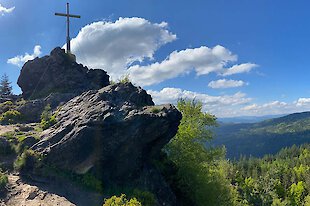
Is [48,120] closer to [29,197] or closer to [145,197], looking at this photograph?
[29,197]

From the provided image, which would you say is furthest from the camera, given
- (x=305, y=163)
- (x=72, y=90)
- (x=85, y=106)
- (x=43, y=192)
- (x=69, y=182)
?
(x=305, y=163)

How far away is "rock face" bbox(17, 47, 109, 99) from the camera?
44.5 m

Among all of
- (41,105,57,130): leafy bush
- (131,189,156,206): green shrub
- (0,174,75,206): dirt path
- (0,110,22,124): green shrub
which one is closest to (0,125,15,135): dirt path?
(0,110,22,124): green shrub

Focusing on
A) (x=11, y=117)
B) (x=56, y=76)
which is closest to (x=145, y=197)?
(x=11, y=117)

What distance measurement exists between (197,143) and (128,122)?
13.4 m

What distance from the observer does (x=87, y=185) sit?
953 inches

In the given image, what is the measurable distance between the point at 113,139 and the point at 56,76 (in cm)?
2356

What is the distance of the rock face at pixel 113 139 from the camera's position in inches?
1002

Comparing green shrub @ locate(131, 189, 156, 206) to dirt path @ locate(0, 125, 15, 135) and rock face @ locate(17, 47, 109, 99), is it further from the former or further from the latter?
rock face @ locate(17, 47, 109, 99)

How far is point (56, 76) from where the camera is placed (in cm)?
4575

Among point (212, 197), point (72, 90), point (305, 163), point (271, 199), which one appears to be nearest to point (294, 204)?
point (271, 199)

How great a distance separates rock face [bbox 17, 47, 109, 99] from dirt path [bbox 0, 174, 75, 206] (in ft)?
70.7

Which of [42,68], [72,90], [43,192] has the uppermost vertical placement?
[42,68]

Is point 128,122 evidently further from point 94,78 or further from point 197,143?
point 94,78
